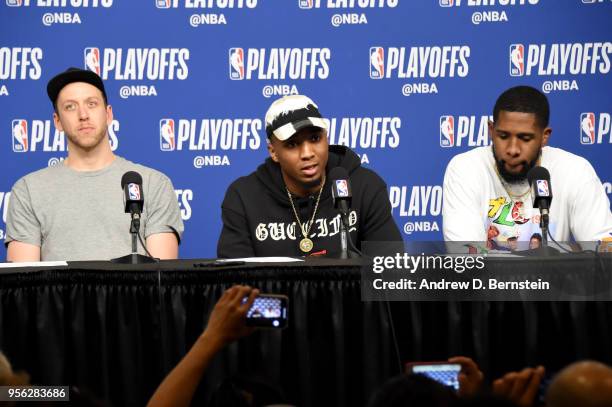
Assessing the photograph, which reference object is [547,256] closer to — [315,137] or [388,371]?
[388,371]

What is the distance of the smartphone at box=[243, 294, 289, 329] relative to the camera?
2.52 metres

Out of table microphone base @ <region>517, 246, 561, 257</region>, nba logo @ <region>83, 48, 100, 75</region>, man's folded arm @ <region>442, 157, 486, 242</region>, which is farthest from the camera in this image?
nba logo @ <region>83, 48, 100, 75</region>

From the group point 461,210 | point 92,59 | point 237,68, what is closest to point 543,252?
point 461,210

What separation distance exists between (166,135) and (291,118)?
1564mm

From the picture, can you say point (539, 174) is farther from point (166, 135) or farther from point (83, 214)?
point (166, 135)

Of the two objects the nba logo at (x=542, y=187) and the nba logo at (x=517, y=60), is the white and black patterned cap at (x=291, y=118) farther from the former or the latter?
the nba logo at (x=517, y=60)

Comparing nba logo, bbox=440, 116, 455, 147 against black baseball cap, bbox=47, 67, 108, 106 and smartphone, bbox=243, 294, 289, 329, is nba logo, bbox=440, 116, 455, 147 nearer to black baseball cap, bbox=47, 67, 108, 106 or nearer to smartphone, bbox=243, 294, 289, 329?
black baseball cap, bbox=47, 67, 108, 106

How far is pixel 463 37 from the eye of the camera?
5.54m

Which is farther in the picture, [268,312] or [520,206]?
[520,206]

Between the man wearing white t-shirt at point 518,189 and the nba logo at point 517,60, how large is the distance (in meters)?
1.03

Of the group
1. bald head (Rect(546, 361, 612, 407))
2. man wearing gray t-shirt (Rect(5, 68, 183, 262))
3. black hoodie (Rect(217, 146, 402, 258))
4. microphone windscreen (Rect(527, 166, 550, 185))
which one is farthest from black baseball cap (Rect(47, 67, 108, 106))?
bald head (Rect(546, 361, 612, 407))

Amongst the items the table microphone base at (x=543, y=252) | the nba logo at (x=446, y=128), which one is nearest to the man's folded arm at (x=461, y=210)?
the table microphone base at (x=543, y=252)

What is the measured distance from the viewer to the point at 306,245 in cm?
403

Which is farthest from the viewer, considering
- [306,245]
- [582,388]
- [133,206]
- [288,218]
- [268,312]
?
[288,218]
